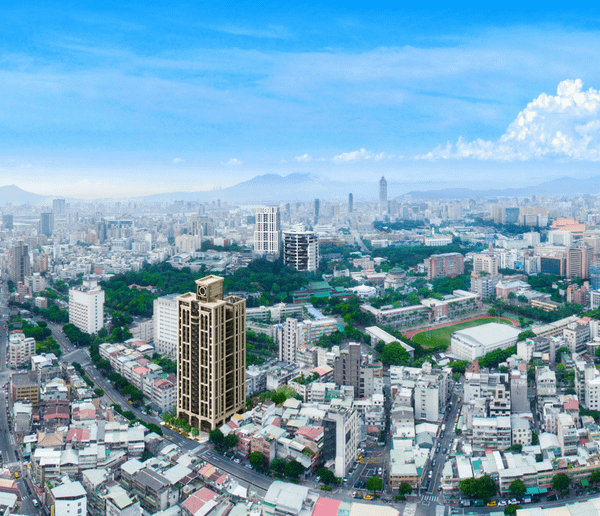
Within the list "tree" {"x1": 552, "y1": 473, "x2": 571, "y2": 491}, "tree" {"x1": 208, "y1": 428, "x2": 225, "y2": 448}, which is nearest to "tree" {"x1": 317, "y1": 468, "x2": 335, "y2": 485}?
"tree" {"x1": 208, "y1": 428, "x2": 225, "y2": 448}

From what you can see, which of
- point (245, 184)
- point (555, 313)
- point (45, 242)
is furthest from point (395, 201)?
point (555, 313)

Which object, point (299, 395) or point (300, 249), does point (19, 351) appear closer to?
point (299, 395)

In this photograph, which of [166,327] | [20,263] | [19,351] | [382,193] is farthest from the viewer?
[382,193]

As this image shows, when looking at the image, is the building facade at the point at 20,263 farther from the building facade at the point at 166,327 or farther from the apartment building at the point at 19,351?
the building facade at the point at 166,327

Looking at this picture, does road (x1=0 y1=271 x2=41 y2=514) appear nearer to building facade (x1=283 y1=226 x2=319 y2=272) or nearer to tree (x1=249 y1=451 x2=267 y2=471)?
tree (x1=249 y1=451 x2=267 y2=471)

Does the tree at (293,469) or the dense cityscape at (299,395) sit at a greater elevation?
the dense cityscape at (299,395)

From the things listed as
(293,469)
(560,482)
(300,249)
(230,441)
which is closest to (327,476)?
(293,469)

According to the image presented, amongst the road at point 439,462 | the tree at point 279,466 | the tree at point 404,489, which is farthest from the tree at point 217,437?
the road at point 439,462
